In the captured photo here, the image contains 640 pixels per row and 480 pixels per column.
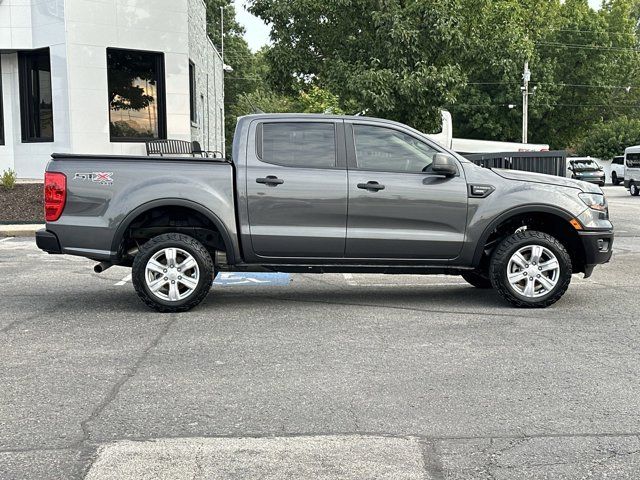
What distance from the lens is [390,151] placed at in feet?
24.7

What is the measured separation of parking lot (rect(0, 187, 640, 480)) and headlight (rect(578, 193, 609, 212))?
104 cm

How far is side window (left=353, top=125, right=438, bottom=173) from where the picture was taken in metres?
7.47

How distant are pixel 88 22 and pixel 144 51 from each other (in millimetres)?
1479

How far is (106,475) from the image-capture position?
11.6ft

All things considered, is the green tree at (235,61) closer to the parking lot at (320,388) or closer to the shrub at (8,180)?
the shrub at (8,180)

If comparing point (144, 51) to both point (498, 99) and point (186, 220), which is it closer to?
point (186, 220)

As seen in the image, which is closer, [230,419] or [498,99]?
[230,419]

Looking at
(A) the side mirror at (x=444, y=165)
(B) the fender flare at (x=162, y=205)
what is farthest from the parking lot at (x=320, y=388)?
(A) the side mirror at (x=444, y=165)

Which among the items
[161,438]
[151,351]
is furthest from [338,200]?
[161,438]

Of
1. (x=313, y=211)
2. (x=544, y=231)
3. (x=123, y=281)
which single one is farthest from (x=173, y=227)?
(x=544, y=231)

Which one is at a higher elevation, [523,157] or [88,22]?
[88,22]

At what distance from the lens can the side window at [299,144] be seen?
7445mm

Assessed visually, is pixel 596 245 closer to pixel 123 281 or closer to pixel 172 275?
pixel 172 275

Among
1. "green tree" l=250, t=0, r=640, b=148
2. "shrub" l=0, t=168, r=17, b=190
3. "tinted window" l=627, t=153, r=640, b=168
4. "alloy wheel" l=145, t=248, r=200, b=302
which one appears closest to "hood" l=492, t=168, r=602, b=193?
"alloy wheel" l=145, t=248, r=200, b=302
